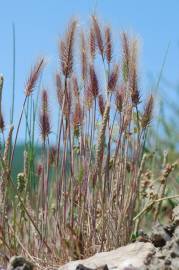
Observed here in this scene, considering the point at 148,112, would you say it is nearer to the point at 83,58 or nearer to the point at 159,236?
the point at 83,58

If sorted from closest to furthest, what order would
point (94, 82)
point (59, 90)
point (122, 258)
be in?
point (122, 258), point (94, 82), point (59, 90)

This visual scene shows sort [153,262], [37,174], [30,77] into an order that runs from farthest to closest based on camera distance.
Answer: [37,174] → [30,77] → [153,262]

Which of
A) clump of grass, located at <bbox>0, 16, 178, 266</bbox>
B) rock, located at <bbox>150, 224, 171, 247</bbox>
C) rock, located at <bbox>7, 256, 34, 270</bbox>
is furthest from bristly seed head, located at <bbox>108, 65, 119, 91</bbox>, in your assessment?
rock, located at <bbox>7, 256, 34, 270</bbox>

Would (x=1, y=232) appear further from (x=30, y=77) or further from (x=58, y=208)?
(x=30, y=77)

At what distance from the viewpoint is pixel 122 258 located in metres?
2.93

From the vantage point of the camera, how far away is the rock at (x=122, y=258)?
9.35 feet

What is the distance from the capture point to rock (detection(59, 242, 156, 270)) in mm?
2850

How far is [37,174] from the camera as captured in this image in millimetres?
4027

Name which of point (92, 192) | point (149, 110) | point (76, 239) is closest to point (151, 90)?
point (149, 110)

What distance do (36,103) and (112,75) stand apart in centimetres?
47

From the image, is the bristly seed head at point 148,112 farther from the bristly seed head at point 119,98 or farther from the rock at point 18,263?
the rock at point 18,263

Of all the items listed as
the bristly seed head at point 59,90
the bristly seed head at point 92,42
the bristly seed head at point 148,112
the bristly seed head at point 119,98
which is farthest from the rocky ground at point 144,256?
the bristly seed head at point 92,42

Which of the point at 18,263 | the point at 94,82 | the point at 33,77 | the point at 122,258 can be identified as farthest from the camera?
the point at 94,82

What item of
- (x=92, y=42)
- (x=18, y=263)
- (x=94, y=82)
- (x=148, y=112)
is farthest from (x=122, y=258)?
(x=92, y=42)
